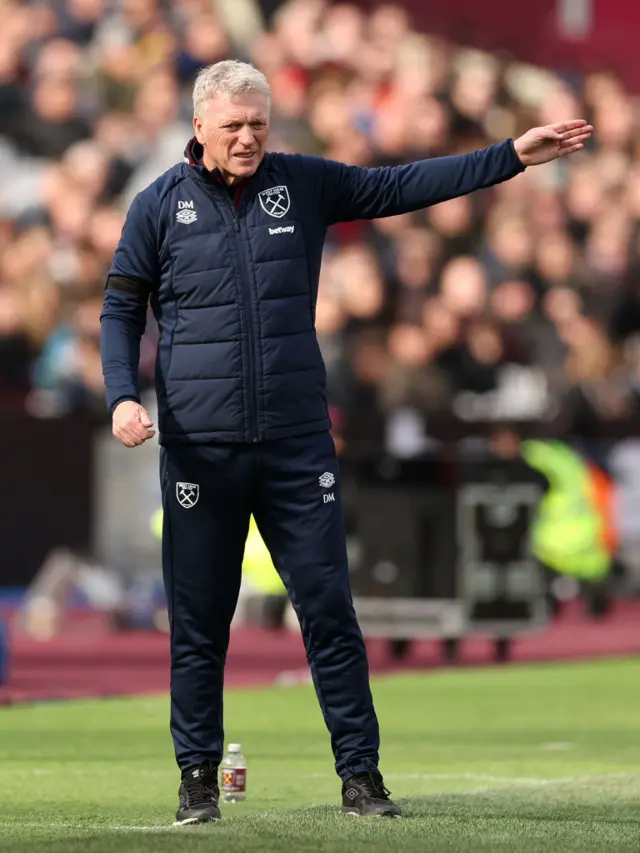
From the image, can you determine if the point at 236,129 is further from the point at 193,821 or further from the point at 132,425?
the point at 193,821

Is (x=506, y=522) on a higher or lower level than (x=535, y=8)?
lower

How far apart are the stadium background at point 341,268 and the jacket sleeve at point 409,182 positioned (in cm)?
944

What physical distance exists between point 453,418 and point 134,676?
554cm

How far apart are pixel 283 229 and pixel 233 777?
1880 millimetres

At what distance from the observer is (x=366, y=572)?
13383 millimetres

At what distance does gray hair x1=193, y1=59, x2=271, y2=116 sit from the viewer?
5.32 metres

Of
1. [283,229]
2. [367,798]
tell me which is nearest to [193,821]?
[367,798]

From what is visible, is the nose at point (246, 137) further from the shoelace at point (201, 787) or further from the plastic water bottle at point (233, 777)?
the plastic water bottle at point (233, 777)

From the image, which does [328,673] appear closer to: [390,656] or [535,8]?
[390,656]

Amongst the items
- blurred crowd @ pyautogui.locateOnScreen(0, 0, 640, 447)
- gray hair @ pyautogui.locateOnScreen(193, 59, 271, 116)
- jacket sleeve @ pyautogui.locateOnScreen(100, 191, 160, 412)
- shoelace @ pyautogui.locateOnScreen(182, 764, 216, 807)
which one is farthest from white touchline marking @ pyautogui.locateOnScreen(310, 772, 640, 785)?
blurred crowd @ pyautogui.locateOnScreen(0, 0, 640, 447)

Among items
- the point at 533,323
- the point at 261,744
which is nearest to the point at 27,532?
the point at 533,323

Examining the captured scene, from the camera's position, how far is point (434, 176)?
18.1 ft

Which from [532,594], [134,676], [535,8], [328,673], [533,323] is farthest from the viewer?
[535,8]

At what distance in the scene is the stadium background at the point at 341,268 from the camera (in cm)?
1623
